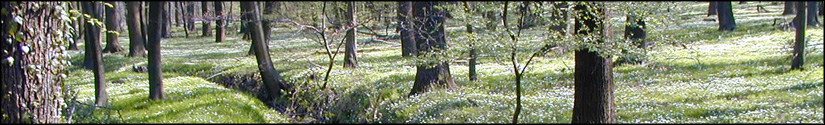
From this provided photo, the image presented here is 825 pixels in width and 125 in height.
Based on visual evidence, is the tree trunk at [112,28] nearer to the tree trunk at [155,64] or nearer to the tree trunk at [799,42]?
the tree trunk at [155,64]

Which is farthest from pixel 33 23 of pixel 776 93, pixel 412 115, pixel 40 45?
pixel 776 93

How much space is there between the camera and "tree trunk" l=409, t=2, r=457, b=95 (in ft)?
46.5

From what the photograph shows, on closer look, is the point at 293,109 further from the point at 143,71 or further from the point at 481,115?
the point at 143,71

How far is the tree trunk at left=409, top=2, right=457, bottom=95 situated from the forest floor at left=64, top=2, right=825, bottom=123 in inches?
14.6


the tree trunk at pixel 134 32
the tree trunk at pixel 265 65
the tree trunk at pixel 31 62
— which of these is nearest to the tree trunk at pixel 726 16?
the tree trunk at pixel 265 65

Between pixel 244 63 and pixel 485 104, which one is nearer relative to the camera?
pixel 485 104

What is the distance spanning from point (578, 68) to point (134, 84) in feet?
40.6

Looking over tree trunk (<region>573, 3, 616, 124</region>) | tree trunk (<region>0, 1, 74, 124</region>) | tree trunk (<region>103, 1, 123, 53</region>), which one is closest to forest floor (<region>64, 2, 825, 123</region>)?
tree trunk (<region>573, 3, 616, 124</region>)

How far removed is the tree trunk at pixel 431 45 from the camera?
14.2m

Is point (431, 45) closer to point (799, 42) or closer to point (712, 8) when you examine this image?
point (799, 42)

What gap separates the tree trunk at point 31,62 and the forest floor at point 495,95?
179 centimetres

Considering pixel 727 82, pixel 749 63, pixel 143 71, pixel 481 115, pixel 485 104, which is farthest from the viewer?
pixel 143 71

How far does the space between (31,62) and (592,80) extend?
23.5 feet

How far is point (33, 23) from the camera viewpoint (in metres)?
6.96
